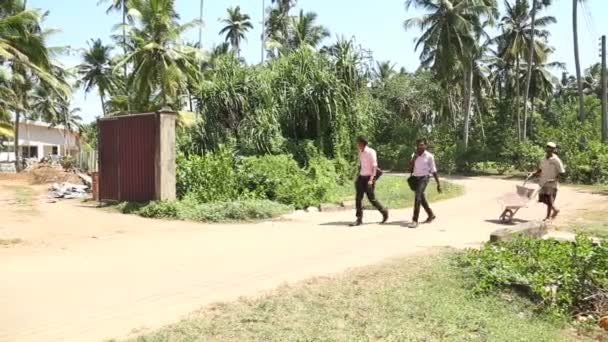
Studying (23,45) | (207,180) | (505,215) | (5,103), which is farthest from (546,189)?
(5,103)

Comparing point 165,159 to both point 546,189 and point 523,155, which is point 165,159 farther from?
point 523,155

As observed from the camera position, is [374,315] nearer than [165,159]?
Yes

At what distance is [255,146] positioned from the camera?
18.1 meters

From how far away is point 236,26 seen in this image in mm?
58281

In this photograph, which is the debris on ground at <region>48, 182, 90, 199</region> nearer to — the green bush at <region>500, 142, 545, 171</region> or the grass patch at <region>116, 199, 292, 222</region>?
the grass patch at <region>116, 199, 292, 222</region>

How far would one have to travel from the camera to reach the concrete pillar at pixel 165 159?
1361 cm

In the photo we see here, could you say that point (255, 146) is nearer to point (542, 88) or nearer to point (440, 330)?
point (440, 330)

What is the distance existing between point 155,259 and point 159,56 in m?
22.4

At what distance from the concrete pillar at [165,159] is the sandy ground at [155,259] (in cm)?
117

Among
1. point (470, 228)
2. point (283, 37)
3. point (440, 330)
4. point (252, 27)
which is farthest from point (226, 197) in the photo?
point (252, 27)

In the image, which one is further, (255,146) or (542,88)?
(542,88)

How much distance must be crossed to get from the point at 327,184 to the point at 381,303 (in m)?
10.1

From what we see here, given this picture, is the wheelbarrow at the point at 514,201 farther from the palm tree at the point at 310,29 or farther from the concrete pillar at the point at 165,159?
the palm tree at the point at 310,29

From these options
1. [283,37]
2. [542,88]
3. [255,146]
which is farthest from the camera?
[283,37]
